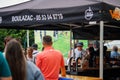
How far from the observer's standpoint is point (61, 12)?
7328mm

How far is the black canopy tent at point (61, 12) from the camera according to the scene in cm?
671

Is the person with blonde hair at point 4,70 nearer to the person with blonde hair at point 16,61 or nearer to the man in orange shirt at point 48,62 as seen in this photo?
the person with blonde hair at point 16,61

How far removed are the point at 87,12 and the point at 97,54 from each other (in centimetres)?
422

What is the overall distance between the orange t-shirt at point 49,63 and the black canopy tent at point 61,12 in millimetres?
863

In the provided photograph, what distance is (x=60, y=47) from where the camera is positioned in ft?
65.3

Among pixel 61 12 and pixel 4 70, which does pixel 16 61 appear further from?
pixel 61 12

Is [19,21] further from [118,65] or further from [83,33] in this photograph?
[118,65]

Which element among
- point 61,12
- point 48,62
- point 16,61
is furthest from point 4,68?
point 61,12

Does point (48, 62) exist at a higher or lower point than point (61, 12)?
lower

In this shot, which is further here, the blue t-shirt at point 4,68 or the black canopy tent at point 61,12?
the black canopy tent at point 61,12

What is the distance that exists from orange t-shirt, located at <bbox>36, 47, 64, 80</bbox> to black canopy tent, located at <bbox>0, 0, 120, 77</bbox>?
34.0 inches

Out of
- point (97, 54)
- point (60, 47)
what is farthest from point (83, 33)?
point (60, 47)

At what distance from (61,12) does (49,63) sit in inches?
49.1

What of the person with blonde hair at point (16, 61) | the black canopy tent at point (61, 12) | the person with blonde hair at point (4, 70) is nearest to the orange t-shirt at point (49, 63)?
the black canopy tent at point (61, 12)
